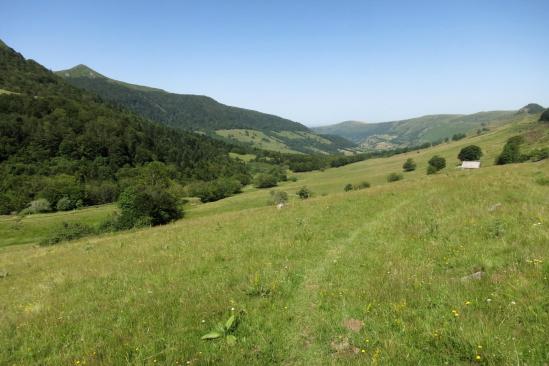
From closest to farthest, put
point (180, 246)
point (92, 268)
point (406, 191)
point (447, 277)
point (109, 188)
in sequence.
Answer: point (447, 277) → point (92, 268) → point (180, 246) → point (406, 191) → point (109, 188)

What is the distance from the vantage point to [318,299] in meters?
8.12

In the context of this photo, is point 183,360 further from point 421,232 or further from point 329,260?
point 421,232

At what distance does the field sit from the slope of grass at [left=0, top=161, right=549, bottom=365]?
0.12 feet

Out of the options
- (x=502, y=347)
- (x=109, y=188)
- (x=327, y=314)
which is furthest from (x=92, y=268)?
(x=109, y=188)

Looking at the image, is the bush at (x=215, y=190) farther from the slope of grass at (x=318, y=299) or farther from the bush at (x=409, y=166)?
the slope of grass at (x=318, y=299)

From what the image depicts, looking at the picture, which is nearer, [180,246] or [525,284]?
[525,284]

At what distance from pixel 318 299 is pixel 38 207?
443 ft

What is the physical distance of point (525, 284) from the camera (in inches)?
263

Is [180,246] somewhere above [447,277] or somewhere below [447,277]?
below

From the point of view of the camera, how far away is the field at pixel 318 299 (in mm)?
5941

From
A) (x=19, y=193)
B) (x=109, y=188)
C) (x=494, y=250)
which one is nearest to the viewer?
(x=494, y=250)

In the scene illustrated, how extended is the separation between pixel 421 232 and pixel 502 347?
25.5 ft

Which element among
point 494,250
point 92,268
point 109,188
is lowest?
point 109,188

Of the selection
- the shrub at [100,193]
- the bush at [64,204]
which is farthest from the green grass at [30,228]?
the shrub at [100,193]
